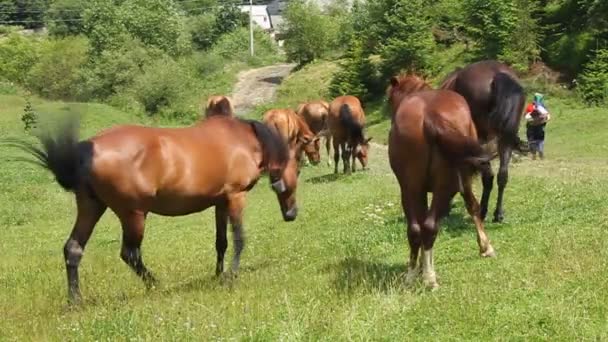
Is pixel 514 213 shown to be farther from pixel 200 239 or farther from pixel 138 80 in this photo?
pixel 138 80

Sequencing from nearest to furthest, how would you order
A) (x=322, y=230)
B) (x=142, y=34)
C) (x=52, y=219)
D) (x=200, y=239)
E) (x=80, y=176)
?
(x=80, y=176) → (x=322, y=230) → (x=200, y=239) → (x=52, y=219) → (x=142, y=34)

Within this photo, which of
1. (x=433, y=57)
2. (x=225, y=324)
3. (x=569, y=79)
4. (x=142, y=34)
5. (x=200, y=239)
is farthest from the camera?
(x=142, y=34)

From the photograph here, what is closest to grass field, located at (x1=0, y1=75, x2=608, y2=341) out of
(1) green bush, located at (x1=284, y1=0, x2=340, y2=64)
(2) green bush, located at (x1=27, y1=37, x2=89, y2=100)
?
(1) green bush, located at (x1=284, y1=0, x2=340, y2=64)

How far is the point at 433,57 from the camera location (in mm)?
40344

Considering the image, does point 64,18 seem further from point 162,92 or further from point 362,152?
point 362,152

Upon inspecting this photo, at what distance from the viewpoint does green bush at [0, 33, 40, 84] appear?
Result: 7706cm

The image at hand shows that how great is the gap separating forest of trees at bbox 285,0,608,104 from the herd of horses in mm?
22593

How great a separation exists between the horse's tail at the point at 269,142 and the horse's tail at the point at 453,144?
294cm

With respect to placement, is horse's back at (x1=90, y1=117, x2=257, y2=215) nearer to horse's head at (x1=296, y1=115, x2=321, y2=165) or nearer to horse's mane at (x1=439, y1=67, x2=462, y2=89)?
horse's mane at (x1=439, y1=67, x2=462, y2=89)

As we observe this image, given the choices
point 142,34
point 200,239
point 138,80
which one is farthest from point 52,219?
point 142,34

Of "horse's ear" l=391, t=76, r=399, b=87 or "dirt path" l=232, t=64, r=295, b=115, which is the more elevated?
"horse's ear" l=391, t=76, r=399, b=87

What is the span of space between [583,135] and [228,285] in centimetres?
1989

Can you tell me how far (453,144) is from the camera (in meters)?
6.91

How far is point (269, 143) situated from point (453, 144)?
125 inches
